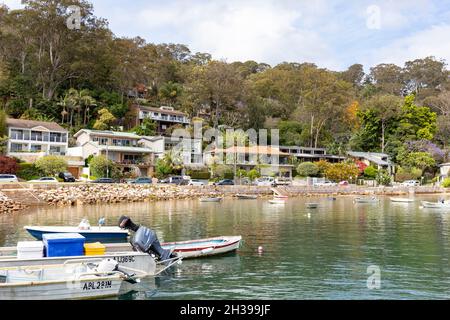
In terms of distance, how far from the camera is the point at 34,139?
6888cm

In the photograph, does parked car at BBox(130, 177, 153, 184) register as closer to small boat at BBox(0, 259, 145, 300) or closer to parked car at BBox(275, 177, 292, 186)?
parked car at BBox(275, 177, 292, 186)

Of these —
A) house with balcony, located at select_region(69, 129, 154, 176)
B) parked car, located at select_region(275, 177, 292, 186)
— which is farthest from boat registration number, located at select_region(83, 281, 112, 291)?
parked car, located at select_region(275, 177, 292, 186)

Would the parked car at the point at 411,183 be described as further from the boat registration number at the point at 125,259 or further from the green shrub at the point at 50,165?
the boat registration number at the point at 125,259

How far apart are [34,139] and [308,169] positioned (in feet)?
154

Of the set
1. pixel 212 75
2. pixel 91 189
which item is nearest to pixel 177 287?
pixel 91 189

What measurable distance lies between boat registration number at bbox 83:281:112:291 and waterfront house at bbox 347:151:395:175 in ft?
260

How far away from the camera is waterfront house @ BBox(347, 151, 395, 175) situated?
292 feet

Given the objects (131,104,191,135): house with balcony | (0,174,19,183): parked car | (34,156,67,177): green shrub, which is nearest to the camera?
(0,174,19,183): parked car

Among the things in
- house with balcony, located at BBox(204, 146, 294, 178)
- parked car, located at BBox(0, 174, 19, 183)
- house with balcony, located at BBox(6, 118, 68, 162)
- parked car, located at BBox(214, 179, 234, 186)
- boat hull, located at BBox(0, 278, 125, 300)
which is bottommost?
boat hull, located at BBox(0, 278, 125, 300)

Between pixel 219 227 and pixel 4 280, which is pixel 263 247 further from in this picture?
pixel 4 280

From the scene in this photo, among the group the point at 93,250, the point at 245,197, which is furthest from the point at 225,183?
the point at 93,250

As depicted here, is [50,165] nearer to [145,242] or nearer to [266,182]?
[266,182]

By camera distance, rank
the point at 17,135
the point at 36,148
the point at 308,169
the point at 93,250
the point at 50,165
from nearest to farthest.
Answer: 1. the point at 93,250
2. the point at 50,165
3. the point at 17,135
4. the point at 36,148
5. the point at 308,169

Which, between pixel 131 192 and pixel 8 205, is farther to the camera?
pixel 131 192
